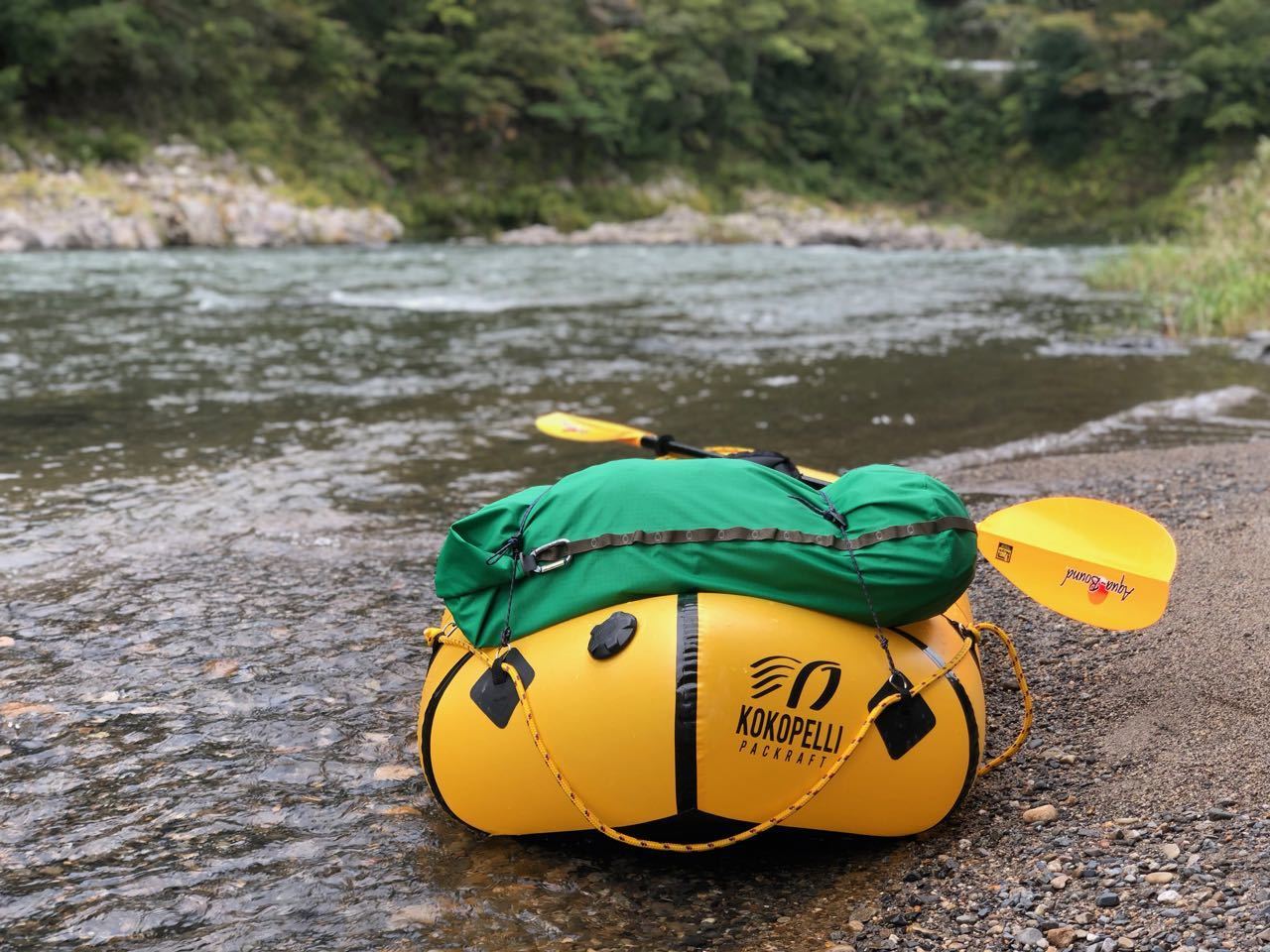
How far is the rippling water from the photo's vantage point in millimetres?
2180

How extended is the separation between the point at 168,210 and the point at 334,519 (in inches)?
855

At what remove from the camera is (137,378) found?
7746 millimetres

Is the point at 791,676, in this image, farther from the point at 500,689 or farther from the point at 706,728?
the point at 500,689

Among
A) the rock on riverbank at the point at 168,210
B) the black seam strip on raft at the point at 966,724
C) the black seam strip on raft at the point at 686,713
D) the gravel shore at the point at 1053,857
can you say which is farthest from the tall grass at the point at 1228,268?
the rock on riverbank at the point at 168,210

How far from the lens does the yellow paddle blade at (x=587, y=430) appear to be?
4.36 meters

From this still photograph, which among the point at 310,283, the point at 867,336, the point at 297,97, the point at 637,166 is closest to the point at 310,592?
the point at 867,336

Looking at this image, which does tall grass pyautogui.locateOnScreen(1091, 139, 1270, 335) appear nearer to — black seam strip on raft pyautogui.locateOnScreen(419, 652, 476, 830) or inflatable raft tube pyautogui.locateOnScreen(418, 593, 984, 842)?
inflatable raft tube pyautogui.locateOnScreen(418, 593, 984, 842)

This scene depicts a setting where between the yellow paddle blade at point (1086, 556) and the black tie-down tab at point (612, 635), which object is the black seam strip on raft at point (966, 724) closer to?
the yellow paddle blade at point (1086, 556)

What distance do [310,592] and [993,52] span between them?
56.3 meters

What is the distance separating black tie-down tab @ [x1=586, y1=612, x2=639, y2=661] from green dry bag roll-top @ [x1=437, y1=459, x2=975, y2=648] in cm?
8

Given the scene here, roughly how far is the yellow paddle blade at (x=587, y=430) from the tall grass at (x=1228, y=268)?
7357 millimetres

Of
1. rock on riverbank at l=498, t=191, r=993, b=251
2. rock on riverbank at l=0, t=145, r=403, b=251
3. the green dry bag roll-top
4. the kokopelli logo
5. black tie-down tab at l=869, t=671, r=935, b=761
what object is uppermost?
the green dry bag roll-top

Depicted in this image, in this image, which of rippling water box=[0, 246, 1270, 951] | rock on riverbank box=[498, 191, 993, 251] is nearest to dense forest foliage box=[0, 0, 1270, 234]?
rock on riverbank box=[498, 191, 993, 251]

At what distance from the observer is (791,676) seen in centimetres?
210
